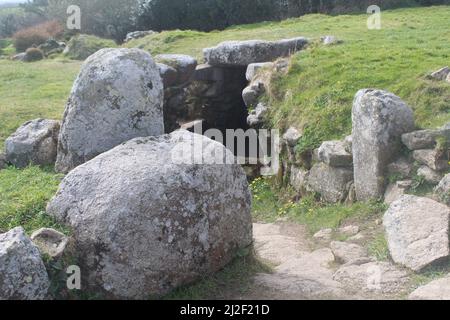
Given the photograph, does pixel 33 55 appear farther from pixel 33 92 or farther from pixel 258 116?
pixel 258 116

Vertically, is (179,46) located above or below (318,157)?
above

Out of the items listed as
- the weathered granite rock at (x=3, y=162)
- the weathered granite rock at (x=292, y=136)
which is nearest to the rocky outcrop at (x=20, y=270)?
the weathered granite rock at (x=3, y=162)

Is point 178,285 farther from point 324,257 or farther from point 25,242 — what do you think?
point 324,257

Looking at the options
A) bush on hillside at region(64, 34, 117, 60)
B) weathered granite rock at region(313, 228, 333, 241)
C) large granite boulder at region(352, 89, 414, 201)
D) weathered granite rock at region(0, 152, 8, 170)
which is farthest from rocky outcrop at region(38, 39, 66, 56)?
weathered granite rock at region(313, 228, 333, 241)

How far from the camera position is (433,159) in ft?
28.4

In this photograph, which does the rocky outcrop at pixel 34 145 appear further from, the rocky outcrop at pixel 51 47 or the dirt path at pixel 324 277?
the rocky outcrop at pixel 51 47

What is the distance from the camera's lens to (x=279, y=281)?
263 inches

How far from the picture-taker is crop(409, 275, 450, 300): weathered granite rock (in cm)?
602

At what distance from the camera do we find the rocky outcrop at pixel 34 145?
920cm

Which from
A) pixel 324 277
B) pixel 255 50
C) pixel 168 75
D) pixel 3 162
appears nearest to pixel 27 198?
pixel 3 162

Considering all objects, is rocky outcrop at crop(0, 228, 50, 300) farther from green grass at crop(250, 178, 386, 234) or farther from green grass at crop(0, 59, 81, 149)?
green grass at crop(0, 59, 81, 149)

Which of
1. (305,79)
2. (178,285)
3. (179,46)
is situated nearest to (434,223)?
(178,285)

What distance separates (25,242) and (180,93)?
10955 mm

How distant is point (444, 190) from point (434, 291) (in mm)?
2232
